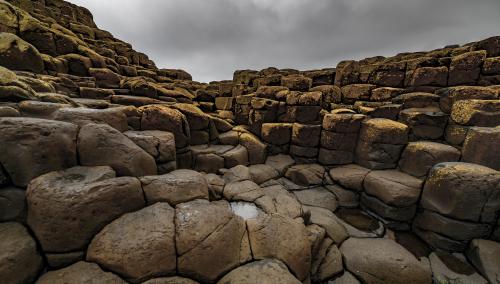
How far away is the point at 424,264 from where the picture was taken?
5.23 m

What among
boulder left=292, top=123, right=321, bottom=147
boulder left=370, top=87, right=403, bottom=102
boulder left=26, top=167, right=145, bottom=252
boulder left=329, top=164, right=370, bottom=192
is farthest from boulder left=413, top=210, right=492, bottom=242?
boulder left=26, top=167, right=145, bottom=252

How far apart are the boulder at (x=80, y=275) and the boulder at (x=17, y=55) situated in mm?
8036

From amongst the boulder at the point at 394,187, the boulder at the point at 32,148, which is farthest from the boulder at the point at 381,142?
the boulder at the point at 32,148

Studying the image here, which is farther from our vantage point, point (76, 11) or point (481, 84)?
point (76, 11)

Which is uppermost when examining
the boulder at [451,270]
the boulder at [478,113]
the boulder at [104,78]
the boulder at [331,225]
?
the boulder at [104,78]

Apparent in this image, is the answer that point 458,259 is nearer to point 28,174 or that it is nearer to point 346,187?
point 346,187

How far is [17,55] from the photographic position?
680 cm

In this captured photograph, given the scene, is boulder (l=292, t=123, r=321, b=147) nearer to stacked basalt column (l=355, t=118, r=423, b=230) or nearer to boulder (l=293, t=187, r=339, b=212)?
stacked basalt column (l=355, t=118, r=423, b=230)

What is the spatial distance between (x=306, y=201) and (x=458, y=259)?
4.42m

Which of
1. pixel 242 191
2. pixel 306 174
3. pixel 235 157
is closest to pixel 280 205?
pixel 242 191

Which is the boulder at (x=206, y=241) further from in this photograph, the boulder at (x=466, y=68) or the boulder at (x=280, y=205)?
the boulder at (x=466, y=68)

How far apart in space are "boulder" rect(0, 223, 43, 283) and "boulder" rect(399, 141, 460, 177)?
33.8 feet

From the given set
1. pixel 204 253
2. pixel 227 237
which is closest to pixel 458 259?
pixel 227 237

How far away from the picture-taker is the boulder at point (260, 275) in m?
3.47
